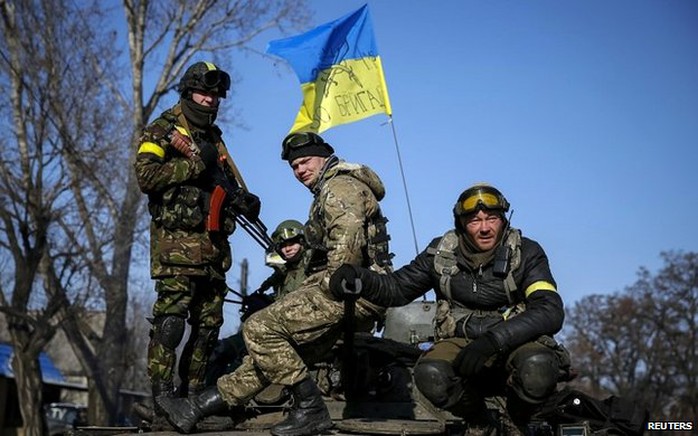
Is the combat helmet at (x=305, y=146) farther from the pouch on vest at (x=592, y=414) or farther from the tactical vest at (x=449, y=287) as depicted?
the pouch on vest at (x=592, y=414)

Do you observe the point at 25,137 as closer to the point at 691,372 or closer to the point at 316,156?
the point at 316,156

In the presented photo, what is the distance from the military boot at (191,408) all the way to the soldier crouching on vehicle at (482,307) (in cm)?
113

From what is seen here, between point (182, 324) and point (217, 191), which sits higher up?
point (217, 191)

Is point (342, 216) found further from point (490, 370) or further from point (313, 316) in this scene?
point (490, 370)

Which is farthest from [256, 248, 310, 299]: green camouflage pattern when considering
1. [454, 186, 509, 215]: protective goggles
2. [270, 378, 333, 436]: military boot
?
[454, 186, 509, 215]: protective goggles

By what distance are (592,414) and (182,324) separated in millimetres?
2861

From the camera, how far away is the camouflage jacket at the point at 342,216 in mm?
5742

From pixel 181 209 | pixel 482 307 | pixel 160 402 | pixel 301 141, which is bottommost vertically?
pixel 160 402

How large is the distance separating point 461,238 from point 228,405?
179cm

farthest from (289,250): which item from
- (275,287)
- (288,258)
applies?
(275,287)

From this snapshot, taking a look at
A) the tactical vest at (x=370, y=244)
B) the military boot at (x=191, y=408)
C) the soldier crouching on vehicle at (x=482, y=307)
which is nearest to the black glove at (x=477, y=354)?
the soldier crouching on vehicle at (x=482, y=307)

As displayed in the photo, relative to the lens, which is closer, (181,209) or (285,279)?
(181,209)

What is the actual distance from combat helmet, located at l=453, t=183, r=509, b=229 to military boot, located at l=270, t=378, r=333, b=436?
4.46ft

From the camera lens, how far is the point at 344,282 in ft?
17.7
